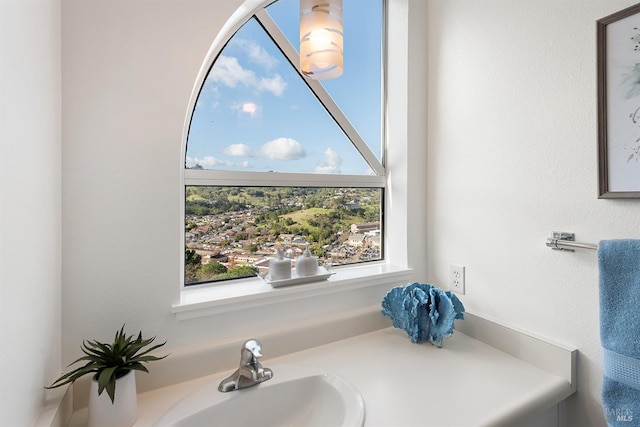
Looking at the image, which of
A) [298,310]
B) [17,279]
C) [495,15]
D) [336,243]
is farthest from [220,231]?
[495,15]

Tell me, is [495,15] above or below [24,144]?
above

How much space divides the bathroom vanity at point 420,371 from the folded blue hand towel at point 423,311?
5 cm

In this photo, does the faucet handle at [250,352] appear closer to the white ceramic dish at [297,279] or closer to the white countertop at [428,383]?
the white countertop at [428,383]

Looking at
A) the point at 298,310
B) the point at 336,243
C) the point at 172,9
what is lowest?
the point at 298,310

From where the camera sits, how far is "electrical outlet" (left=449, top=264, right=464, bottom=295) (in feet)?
4.12

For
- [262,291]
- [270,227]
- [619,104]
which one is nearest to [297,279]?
[262,291]

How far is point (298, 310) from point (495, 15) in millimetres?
1264

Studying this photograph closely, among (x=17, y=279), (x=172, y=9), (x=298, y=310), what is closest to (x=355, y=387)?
(x=298, y=310)

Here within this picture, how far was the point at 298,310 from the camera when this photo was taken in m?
1.15

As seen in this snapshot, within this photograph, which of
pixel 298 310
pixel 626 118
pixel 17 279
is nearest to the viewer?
pixel 17 279

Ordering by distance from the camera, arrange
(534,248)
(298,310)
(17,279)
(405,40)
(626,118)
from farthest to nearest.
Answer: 1. (405,40)
2. (298,310)
3. (534,248)
4. (626,118)
5. (17,279)

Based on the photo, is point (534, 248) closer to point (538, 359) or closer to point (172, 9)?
point (538, 359)

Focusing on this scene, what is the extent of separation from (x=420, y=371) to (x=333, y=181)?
30.9 inches

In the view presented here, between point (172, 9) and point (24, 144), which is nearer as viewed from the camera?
point (24, 144)
